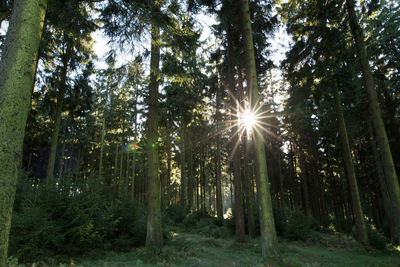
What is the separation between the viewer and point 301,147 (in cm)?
2195

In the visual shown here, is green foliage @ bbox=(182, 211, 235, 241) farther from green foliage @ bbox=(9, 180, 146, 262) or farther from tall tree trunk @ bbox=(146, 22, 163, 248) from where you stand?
tall tree trunk @ bbox=(146, 22, 163, 248)

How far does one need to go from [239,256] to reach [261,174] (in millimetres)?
4157

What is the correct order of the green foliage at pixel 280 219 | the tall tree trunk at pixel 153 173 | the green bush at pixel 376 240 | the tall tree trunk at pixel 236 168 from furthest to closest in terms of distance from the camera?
the green foliage at pixel 280 219
the tall tree trunk at pixel 236 168
the green bush at pixel 376 240
the tall tree trunk at pixel 153 173

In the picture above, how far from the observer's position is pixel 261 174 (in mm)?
7410

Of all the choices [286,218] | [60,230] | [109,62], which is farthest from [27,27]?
[286,218]

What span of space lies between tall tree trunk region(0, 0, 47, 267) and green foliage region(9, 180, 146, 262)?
499cm

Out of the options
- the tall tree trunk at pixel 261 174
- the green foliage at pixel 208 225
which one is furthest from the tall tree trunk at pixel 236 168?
the tall tree trunk at pixel 261 174

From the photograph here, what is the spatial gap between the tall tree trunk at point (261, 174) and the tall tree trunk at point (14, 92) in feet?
19.6

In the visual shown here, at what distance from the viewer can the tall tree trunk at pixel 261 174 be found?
22.6ft

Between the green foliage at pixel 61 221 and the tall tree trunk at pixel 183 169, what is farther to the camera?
the tall tree trunk at pixel 183 169

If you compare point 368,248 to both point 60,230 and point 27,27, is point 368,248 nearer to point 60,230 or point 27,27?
point 60,230

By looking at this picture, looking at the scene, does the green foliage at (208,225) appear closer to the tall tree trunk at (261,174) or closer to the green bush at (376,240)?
the green bush at (376,240)

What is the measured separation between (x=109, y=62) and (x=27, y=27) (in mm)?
5643

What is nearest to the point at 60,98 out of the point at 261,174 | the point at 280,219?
the point at 261,174
